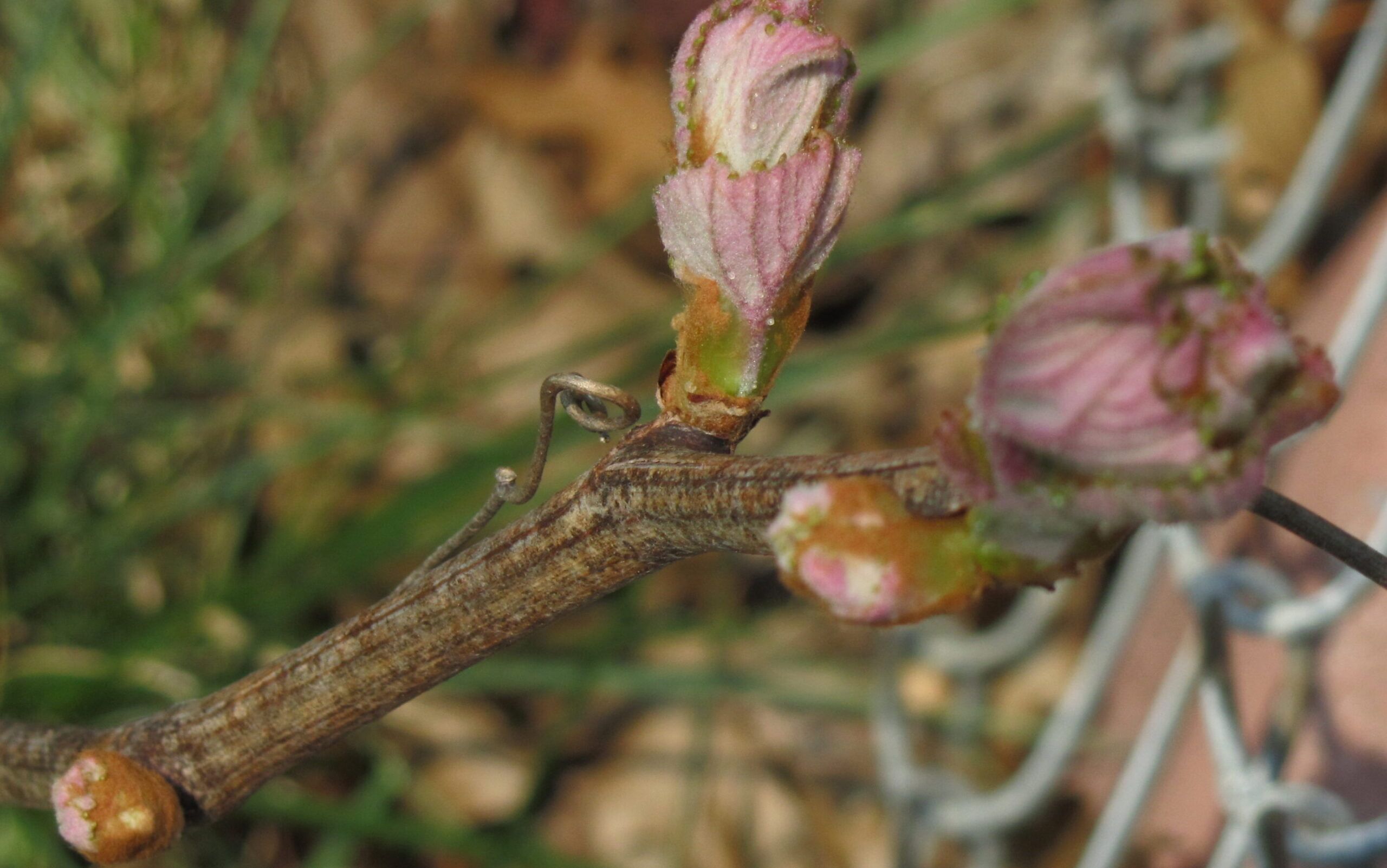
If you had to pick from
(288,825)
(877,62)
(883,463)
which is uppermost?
(877,62)

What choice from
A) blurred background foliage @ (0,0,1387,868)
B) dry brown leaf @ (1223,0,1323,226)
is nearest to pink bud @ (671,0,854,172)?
blurred background foliage @ (0,0,1387,868)

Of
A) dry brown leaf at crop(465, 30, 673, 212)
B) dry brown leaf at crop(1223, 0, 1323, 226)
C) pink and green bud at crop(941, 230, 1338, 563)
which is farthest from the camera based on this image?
dry brown leaf at crop(465, 30, 673, 212)

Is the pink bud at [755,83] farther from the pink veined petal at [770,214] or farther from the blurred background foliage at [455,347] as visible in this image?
the blurred background foliage at [455,347]

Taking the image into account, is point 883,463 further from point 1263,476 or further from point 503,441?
point 503,441

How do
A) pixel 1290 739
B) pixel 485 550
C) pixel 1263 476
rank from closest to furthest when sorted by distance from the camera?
pixel 1263 476
pixel 485 550
pixel 1290 739

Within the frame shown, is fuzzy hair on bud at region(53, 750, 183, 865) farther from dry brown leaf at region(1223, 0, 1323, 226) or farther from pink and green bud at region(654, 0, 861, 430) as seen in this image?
dry brown leaf at region(1223, 0, 1323, 226)

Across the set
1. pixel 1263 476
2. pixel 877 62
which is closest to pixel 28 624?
pixel 877 62

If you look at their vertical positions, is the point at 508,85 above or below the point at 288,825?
above
